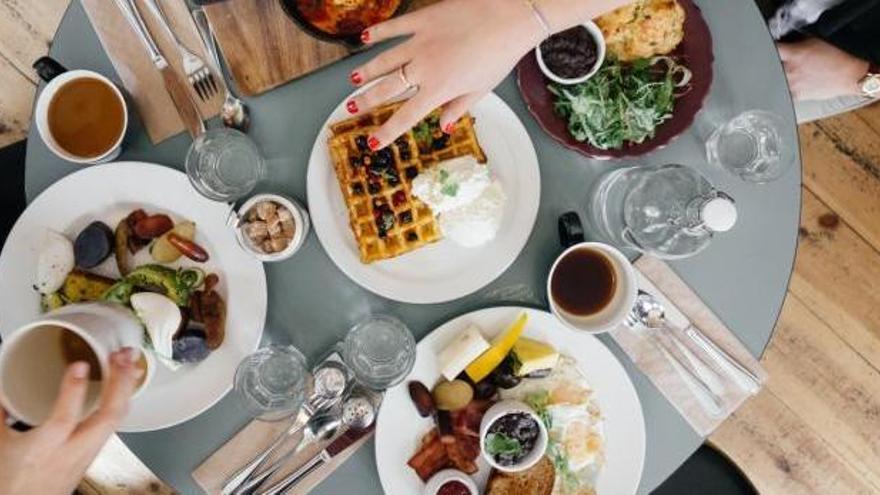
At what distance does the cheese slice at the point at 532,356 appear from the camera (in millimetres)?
1441

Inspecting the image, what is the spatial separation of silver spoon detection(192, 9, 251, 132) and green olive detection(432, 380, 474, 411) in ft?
2.15

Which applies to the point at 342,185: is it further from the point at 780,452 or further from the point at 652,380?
the point at 780,452

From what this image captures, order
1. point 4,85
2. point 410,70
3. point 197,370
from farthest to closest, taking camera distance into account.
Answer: point 4,85 < point 197,370 < point 410,70

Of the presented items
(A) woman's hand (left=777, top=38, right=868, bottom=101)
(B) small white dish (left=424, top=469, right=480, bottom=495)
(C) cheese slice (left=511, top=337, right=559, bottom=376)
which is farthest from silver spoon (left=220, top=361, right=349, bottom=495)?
(A) woman's hand (left=777, top=38, right=868, bottom=101)

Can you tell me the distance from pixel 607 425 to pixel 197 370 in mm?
816

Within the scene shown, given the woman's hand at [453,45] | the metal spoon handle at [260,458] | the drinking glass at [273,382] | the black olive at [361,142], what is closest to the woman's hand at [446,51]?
the woman's hand at [453,45]

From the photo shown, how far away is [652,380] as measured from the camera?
152 cm

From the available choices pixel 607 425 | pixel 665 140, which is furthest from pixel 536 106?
pixel 607 425

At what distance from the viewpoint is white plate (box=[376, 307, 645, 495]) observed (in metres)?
1.46

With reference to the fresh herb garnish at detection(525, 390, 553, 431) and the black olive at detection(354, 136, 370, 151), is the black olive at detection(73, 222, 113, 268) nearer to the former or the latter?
the black olive at detection(354, 136, 370, 151)

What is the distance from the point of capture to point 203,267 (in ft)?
4.82

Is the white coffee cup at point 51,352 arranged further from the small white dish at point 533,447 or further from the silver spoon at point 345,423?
the small white dish at point 533,447

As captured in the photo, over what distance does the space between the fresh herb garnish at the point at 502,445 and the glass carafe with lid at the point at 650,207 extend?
17.8 inches

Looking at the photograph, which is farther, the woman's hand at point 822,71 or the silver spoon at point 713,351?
the woman's hand at point 822,71
